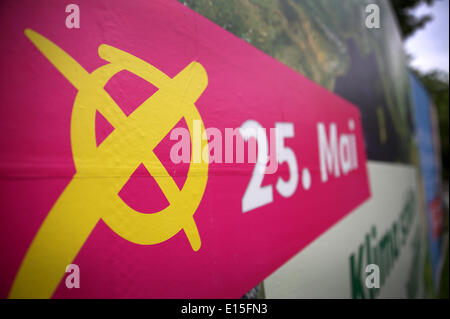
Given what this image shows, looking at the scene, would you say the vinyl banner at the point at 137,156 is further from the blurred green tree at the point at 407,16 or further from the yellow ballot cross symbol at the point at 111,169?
the blurred green tree at the point at 407,16

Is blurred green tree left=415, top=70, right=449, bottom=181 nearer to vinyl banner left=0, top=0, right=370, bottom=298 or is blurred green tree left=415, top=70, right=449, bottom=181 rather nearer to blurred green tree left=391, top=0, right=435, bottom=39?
blurred green tree left=391, top=0, right=435, bottom=39

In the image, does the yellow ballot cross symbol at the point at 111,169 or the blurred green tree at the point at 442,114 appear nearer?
the yellow ballot cross symbol at the point at 111,169

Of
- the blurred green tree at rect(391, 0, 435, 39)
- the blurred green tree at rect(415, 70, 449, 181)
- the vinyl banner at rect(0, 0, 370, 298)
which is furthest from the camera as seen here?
the blurred green tree at rect(391, 0, 435, 39)

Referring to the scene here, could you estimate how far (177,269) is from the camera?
0.86 m

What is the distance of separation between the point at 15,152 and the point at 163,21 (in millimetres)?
512

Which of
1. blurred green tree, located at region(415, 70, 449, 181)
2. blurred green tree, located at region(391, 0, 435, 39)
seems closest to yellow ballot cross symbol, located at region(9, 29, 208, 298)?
blurred green tree, located at region(415, 70, 449, 181)

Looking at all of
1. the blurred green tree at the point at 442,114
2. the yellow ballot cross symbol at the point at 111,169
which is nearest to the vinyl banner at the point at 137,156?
the yellow ballot cross symbol at the point at 111,169

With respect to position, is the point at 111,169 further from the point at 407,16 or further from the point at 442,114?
the point at 407,16

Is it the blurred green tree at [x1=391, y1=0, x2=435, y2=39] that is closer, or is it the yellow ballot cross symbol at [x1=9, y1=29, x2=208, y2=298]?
the yellow ballot cross symbol at [x1=9, y1=29, x2=208, y2=298]

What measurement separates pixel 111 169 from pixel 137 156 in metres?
0.08

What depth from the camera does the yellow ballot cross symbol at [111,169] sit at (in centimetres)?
63

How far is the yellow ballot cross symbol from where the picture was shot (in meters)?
0.63

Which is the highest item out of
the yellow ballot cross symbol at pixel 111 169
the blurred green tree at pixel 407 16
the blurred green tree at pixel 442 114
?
the blurred green tree at pixel 407 16

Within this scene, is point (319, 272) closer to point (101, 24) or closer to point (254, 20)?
point (254, 20)
